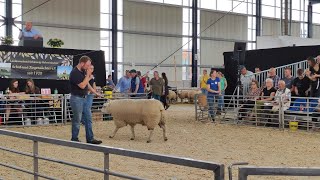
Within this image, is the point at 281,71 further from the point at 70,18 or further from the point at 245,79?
the point at 70,18

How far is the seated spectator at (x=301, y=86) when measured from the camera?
476 inches

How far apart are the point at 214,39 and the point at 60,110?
2239 cm

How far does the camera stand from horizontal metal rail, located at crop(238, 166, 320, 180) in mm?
2154

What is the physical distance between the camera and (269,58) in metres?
17.9

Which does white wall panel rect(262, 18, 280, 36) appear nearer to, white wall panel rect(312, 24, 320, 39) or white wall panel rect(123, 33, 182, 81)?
white wall panel rect(312, 24, 320, 39)

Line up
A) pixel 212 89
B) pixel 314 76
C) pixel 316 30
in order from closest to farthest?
pixel 314 76 → pixel 212 89 → pixel 316 30

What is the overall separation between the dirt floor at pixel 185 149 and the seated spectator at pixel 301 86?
1230mm

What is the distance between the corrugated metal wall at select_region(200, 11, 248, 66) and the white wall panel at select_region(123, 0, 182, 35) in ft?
7.29

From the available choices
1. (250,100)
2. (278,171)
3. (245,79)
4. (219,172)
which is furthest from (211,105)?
(278,171)

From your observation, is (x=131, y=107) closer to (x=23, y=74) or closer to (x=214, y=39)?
(x=23, y=74)

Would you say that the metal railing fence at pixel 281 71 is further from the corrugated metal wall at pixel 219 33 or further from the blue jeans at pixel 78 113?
the corrugated metal wall at pixel 219 33

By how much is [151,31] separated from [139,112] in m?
22.4

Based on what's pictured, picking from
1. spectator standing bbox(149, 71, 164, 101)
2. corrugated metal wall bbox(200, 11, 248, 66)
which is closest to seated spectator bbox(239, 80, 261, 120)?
spectator standing bbox(149, 71, 164, 101)

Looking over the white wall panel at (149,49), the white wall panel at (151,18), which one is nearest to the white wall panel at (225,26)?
the white wall panel at (151,18)
